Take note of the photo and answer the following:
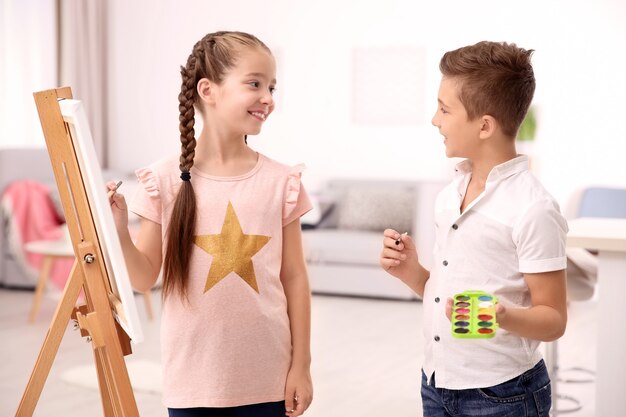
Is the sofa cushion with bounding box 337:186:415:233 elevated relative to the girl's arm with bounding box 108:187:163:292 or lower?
lower

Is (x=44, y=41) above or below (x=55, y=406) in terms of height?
above

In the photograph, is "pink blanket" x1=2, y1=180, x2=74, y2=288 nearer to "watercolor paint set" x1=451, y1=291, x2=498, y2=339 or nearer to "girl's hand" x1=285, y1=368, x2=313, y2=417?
"girl's hand" x1=285, y1=368, x2=313, y2=417

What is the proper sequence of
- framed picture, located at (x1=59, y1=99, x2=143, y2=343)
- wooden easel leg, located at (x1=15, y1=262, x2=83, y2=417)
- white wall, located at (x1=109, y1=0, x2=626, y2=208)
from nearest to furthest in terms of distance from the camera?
framed picture, located at (x1=59, y1=99, x2=143, y2=343)
wooden easel leg, located at (x1=15, y1=262, x2=83, y2=417)
white wall, located at (x1=109, y1=0, x2=626, y2=208)

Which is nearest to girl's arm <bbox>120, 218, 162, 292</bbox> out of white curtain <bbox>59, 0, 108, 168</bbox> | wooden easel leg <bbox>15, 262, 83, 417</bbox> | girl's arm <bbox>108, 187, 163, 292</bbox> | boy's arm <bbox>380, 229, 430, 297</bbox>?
girl's arm <bbox>108, 187, 163, 292</bbox>

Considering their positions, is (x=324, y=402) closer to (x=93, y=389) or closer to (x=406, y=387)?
(x=406, y=387)

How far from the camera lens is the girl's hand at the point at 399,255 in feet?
4.95

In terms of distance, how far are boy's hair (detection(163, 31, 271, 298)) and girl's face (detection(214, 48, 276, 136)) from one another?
0.02 metres

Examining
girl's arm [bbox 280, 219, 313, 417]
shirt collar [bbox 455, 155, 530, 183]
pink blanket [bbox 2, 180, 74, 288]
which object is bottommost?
pink blanket [bbox 2, 180, 74, 288]

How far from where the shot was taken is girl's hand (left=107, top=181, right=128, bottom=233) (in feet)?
4.82

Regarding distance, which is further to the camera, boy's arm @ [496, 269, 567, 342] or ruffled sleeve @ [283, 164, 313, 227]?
ruffled sleeve @ [283, 164, 313, 227]

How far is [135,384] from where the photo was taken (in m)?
3.51

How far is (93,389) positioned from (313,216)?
2.64 meters

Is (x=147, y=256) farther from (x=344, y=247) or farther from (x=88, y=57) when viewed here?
(x=88, y=57)

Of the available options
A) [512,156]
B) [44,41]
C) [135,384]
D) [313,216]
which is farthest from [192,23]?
[512,156]
